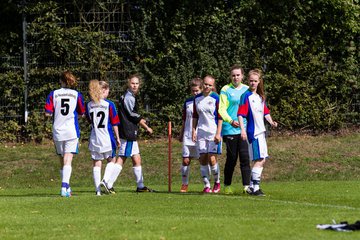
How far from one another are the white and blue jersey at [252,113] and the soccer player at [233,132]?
203 millimetres

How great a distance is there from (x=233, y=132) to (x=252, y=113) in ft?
1.76

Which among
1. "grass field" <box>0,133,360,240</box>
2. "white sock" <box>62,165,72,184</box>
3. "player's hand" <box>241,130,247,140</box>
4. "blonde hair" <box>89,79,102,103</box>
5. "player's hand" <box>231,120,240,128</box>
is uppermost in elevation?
"blonde hair" <box>89,79,102,103</box>

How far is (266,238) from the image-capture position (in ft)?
28.7

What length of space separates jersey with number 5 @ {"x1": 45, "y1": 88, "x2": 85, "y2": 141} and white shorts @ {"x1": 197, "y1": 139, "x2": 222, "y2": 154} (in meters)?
2.01

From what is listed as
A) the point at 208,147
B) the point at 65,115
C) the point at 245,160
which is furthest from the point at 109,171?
the point at 245,160

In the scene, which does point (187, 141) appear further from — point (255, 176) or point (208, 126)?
point (255, 176)

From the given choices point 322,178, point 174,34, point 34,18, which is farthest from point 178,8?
point 322,178

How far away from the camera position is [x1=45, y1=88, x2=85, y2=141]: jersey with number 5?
49.0 feet

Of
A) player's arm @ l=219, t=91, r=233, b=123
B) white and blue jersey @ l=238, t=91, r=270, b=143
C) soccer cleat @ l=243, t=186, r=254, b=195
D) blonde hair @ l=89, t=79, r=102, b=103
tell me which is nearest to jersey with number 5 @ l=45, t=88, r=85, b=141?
blonde hair @ l=89, t=79, r=102, b=103

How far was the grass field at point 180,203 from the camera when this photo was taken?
31.0 feet

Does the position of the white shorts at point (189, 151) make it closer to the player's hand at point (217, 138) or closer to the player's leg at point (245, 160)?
the player's hand at point (217, 138)

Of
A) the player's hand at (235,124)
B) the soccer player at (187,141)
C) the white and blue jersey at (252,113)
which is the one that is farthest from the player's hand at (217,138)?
the soccer player at (187,141)

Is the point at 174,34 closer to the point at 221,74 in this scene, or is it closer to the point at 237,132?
the point at 221,74

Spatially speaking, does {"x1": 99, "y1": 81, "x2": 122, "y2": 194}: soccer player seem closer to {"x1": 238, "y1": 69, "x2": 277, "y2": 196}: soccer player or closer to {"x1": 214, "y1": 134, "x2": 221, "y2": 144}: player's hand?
{"x1": 214, "y1": 134, "x2": 221, "y2": 144}: player's hand
